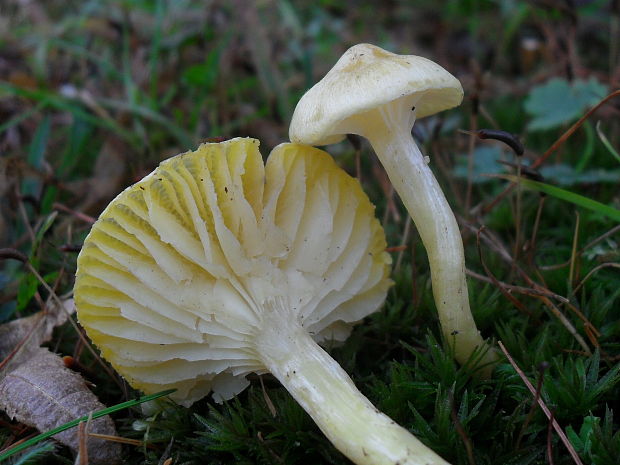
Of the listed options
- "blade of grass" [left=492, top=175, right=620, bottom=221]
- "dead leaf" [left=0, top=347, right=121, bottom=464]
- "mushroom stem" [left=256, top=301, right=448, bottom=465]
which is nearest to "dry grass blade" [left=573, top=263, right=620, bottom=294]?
"blade of grass" [left=492, top=175, right=620, bottom=221]

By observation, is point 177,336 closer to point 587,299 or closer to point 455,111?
point 587,299

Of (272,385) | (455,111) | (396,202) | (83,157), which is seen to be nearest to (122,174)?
(83,157)

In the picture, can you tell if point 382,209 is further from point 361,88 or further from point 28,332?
point 28,332

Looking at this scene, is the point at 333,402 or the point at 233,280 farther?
the point at 233,280

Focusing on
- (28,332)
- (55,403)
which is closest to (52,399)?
(55,403)

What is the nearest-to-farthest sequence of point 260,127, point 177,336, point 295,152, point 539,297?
1. point 177,336
2. point 295,152
3. point 539,297
4. point 260,127

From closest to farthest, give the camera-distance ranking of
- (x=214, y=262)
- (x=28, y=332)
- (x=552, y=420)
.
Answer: (x=552, y=420)
(x=214, y=262)
(x=28, y=332)
